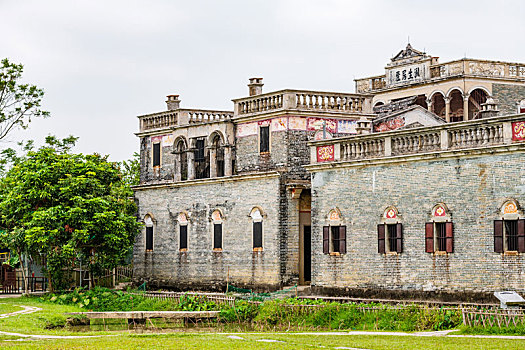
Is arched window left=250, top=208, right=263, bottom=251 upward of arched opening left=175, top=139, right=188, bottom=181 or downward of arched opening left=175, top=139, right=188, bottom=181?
downward

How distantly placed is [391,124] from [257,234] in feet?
22.1

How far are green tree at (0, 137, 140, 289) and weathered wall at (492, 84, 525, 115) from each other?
17.6 meters

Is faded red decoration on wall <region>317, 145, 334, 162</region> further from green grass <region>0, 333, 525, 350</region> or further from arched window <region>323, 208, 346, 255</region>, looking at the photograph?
green grass <region>0, 333, 525, 350</region>

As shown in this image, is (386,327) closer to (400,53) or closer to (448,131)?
(448,131)

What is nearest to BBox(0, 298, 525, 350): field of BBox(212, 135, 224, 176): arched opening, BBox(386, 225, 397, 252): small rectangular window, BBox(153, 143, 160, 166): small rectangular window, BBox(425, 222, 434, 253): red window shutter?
BBox(425, 222, 434, 253): red window shutter

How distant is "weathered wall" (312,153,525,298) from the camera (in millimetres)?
27125

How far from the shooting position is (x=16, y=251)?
38125 mm

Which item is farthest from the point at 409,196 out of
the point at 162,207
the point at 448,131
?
the point at 162,207

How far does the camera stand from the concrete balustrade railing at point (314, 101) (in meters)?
36.2

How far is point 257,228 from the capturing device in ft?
120

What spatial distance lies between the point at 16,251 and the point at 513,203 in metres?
20.8

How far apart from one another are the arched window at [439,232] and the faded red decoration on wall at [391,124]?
699cm

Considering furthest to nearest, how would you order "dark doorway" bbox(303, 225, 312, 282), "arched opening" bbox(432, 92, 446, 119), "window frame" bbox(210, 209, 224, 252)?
"arched opening" bbox(432, 92, 446, 119) < "window frame" bbox(210, 209, 224, 252) < "dark doorway" bbox(303, 225, 312, 282)

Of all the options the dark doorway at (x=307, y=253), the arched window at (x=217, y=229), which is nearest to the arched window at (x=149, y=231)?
the arched window at (x=217, y=229)
